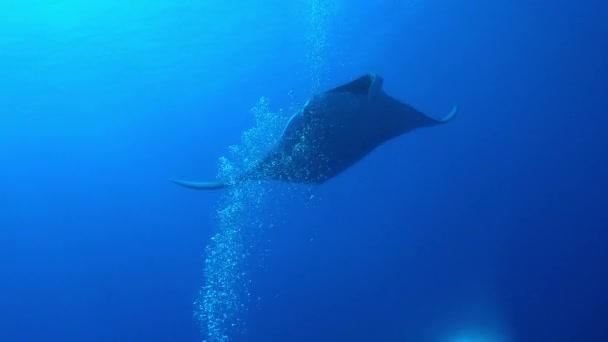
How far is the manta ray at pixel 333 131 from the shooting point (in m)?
4.89

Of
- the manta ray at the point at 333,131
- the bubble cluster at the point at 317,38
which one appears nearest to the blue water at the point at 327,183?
the bubble cluster at the point at 317,38

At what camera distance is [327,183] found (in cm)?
2241

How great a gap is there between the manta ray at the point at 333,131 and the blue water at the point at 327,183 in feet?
29.8

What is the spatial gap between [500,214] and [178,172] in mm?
17959

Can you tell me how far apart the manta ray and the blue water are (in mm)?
9071

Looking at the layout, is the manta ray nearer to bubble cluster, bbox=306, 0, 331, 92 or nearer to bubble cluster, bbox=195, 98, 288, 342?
bubble cluster, bbox=195, 98, 288, 342

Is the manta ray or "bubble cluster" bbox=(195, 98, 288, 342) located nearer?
the manta ray

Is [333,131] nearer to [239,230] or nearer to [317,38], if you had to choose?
[239,230]

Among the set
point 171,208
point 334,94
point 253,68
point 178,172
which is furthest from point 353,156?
point 171,208

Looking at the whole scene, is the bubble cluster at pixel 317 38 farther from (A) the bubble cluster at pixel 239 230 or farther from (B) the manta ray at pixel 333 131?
(B) the manta ray at pixel 333 131

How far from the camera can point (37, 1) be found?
15.4 metres

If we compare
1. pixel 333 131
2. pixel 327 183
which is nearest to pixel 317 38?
pixel 327 183

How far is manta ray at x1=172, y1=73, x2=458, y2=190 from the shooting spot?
489 centimetres

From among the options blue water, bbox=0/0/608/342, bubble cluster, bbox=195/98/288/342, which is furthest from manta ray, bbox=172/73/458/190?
blue water, bbox=0/0/608/342
